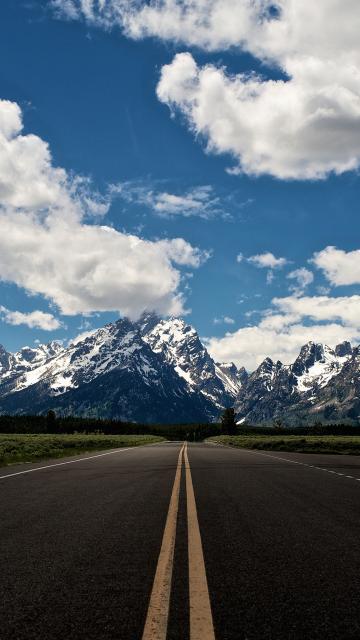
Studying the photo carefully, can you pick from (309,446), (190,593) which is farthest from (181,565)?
(309,446)

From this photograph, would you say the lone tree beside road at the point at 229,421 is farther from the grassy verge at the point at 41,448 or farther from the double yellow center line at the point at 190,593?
the double yellow center line at the point at 190,593

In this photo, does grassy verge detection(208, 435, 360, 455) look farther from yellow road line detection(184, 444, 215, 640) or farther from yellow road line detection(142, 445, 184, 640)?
yellow road line detection(142, 445, 184, 640)

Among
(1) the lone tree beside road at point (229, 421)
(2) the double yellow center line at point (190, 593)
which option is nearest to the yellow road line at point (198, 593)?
(2) the double yellow center line at point (190, 593)

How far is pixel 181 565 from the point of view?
20.3 ft

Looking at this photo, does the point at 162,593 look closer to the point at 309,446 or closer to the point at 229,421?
the point at 309,446

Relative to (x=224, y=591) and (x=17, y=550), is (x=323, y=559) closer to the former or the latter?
(x=224, y=591)

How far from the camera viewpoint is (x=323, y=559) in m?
6.44

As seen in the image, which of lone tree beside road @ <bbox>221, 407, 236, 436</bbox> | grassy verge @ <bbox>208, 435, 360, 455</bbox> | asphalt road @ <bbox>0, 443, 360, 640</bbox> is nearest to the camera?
asphalt road @ <bbox>0, 443, 360, 640</bbox>

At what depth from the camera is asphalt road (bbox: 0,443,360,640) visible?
431 cm

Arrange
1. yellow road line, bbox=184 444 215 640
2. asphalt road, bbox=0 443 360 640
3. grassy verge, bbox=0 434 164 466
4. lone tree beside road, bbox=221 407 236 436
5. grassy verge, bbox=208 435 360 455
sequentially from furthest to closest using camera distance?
lone tree beside road, bbox=221 407 236 436, grassy verge, bbox=208 435 360 455, grassy verge, bbox=0 434 164 466, asphalt road, bbox=0 443 360 640, yellow road line, bbox=184 444 215 640

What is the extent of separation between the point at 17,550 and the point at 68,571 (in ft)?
4.36

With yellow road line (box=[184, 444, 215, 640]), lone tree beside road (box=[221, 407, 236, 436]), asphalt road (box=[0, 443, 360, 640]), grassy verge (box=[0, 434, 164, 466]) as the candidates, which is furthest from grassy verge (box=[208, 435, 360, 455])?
lone tree beside road (box=[221, 407, 236, 436])

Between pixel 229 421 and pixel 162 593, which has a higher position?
pixel 229 421

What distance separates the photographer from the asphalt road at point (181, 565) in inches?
170
